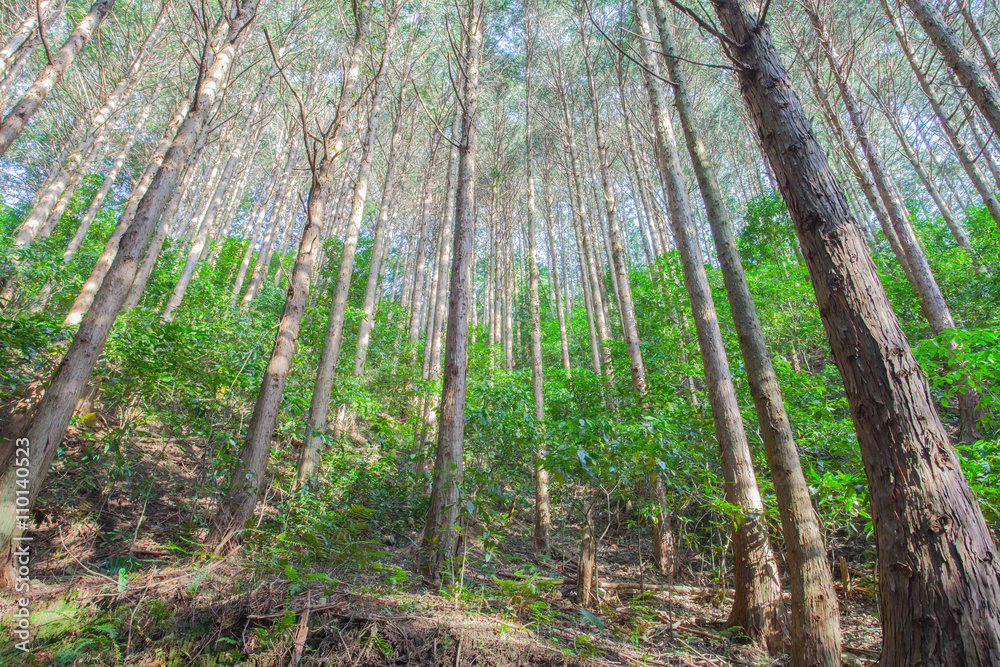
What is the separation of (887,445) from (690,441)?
313 cm

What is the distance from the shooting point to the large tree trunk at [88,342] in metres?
2.71

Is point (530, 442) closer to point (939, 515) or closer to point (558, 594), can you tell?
point (558, 594)

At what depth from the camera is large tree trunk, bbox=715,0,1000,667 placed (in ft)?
4.49

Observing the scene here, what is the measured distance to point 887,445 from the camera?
161cm

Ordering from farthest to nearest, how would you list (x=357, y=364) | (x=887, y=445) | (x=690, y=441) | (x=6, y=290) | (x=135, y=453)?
1. (x=357, y=364)
2. (x=6, y=290)
3. (x=690, y=441)
4. (x=135, y=453)
5. (x=887, y=445)

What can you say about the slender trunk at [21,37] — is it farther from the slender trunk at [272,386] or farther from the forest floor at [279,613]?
the forest floor at [279,613]

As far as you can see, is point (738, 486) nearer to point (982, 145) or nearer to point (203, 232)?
point (982, 145)

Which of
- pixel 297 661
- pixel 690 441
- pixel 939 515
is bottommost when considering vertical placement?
pixel 297 661

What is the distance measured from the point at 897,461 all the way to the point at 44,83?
28.3 ft

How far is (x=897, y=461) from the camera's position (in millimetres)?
1570

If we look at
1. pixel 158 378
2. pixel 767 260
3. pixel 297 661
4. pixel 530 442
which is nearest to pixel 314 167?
pixel 158 378

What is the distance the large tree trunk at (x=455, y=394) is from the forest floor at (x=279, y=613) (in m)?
0.33
